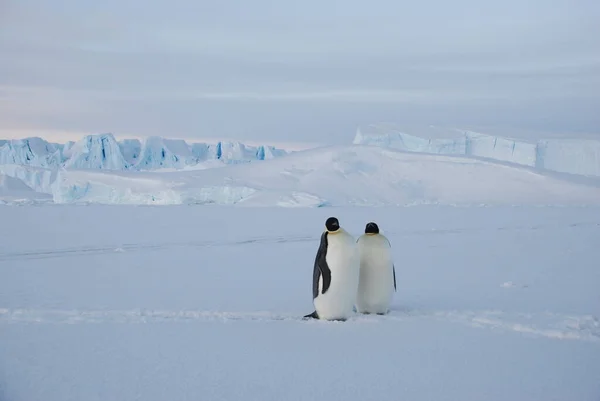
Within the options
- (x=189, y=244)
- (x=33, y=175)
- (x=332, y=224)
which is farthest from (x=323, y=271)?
(x=33, y=175)

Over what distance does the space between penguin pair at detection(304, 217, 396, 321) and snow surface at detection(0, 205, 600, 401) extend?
0.74ft

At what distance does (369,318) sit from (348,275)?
383 millimetres

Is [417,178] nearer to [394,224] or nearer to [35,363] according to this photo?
[394,224]

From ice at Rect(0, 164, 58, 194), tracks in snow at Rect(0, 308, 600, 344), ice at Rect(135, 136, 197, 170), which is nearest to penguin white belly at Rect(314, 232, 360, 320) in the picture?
tracks in snow at Rect(0, 308, 600, 344)

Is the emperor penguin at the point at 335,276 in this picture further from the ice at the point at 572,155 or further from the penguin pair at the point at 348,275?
the ice at the point at 572,155

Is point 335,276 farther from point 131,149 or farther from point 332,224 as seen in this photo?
point 131,149

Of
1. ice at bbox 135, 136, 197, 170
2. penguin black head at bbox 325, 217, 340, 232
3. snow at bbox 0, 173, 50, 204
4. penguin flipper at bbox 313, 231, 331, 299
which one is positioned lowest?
snow at bbox 0, 173, 50, 204

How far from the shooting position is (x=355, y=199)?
25.8m

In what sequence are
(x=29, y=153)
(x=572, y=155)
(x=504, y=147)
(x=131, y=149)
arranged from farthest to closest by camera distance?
(x=131, y=149), (x=29, y=153), (x=504, y=147), (x=572, y=155)

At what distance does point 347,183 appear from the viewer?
27.2 meters

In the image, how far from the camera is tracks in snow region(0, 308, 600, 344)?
5.09 meters

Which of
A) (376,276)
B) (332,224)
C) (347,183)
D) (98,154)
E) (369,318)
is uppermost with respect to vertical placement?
(332,224)

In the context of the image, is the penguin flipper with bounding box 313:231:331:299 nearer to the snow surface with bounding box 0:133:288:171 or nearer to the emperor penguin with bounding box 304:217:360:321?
the emperor penguin with bounding box 304:217:360:321

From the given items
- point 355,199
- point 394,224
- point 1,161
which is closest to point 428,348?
point 394,224
